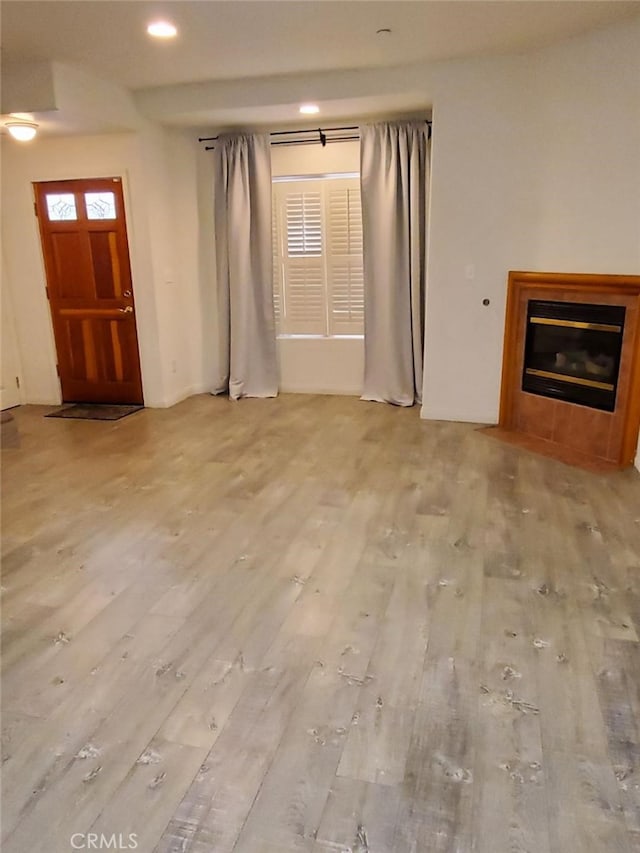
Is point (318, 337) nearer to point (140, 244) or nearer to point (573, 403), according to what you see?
point (140, 244)

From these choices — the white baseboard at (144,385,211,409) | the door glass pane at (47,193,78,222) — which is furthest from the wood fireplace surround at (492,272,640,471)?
the door glass pane at (47,193,78,222)

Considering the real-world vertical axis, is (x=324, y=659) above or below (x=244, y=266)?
below

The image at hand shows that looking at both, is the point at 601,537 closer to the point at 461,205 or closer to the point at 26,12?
the point at 461,205

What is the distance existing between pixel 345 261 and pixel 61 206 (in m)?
2.71

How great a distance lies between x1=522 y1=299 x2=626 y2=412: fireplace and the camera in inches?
162

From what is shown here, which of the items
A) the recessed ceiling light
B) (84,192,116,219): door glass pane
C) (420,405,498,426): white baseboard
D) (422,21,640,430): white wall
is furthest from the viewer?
(84,192,116,219): door glass pane

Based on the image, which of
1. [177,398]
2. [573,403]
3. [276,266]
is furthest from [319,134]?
[573,403]

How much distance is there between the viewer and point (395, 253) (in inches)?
215

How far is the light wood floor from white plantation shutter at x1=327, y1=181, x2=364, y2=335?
231 cm

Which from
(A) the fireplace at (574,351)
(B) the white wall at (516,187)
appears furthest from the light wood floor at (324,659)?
(B) the white wall at (516,187)

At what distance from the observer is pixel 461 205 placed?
4746 mm

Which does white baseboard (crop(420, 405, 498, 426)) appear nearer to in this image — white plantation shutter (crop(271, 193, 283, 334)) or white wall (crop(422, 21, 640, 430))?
white wall (crop(422, 21, 640, 430))

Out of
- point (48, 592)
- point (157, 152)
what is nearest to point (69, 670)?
point (48, 592)
